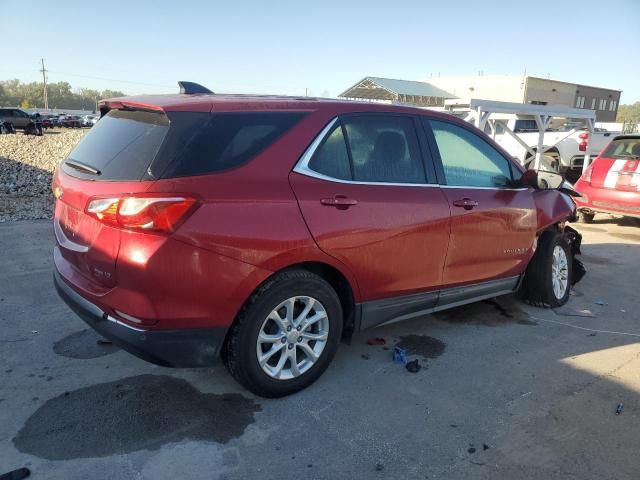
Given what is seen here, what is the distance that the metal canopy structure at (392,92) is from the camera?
4109 cm

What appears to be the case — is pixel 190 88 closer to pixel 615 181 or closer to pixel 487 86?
pixel 615 181

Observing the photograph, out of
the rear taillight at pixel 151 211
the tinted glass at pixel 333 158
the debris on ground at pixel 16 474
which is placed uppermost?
the tinted glass at pixel 333 158

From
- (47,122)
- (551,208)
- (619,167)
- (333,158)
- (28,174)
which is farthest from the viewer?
(47,122)

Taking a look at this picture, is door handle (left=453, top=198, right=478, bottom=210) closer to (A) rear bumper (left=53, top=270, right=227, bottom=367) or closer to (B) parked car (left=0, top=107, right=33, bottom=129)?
(A) rear bumper (left=53, top=270, right=227, bottom=367)

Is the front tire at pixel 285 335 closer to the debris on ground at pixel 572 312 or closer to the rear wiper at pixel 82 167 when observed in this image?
the rear wiper at pixel 82 167

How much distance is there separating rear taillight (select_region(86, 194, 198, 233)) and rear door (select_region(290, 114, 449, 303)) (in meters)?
0.67

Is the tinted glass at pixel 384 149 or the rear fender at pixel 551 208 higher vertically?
the tinted glass at pixel 384 149

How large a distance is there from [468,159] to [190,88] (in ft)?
7.21

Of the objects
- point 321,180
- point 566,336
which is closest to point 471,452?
point 321,180

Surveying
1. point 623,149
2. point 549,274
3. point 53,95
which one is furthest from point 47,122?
point 53,95

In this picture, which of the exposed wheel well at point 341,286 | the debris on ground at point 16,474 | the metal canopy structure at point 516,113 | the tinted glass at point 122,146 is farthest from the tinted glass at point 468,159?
the metal canopy structure at point 516,113

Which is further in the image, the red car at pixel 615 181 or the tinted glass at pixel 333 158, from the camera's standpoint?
the red car at pixel 615 181

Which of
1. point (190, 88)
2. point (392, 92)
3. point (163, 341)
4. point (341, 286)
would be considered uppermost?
point (392, 92)

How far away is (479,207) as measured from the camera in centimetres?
395
